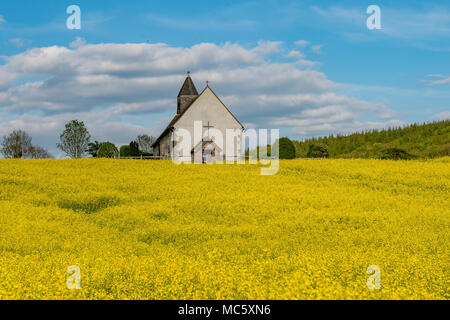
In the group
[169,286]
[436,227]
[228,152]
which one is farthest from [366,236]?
[228,152]

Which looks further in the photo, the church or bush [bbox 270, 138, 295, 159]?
the church

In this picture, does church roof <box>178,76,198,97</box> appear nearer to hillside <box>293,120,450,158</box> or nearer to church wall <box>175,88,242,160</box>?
church wall <box>175,88,242,160</box>

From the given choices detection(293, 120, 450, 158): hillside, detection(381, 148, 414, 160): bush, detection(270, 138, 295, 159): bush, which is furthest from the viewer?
detection(293, 120, 450, 158): hillside

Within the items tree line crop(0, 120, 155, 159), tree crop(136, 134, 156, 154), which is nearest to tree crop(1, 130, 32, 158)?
tree line crop(0, 120, 155, 159)

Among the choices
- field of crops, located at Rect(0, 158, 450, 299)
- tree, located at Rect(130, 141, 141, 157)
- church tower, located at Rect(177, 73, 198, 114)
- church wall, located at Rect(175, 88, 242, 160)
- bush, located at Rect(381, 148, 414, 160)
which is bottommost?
field of crops, located at Rect(0, 158, 450, 299)

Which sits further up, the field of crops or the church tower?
the church tower

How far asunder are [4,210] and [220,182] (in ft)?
41.7

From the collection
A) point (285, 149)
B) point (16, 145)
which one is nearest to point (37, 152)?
point (16, 145)

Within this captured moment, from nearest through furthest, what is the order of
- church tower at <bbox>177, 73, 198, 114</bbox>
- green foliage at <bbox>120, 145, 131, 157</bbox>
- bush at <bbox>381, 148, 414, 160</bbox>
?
bush at <bbox>381, 148, 414, 160</bbox> → green foliage at <bbox>120, 145, 131, 157</bbox> → church tower at <bbox>177, 73, 198, 114</bbox>

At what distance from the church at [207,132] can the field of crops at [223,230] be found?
17649mm

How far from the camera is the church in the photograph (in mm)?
52531

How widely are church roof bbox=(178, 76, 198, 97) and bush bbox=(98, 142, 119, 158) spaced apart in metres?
13.5
